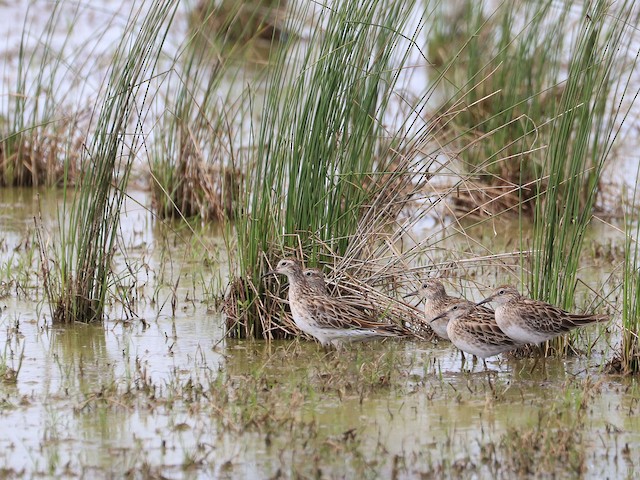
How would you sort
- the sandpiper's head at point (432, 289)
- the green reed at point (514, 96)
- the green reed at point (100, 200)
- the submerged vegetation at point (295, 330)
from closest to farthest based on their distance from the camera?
the submerged vegetation at point (295, 330)
the green reed at point (100, 200)
the sandpiper's head at point (432, 289)
the green reed at point (514, 96)

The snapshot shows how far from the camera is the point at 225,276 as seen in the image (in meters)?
8.55

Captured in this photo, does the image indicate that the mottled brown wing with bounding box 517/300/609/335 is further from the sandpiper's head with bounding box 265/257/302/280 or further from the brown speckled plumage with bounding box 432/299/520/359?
the sandpiper's head with bounding box 265/257/302/280

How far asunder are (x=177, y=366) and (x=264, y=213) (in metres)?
1.12

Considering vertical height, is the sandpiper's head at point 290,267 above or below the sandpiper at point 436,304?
above

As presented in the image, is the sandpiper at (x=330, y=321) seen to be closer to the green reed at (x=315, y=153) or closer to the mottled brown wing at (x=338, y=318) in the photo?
the mottled brown wing at (x=338, y=318)

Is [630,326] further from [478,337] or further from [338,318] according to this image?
[338,318]

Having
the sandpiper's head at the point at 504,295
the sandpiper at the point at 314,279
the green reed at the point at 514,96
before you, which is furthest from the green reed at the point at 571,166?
the green reed at the point at 514,96

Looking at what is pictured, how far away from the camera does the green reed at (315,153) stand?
693 centimetres

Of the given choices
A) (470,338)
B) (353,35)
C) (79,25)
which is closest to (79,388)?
(470,338)

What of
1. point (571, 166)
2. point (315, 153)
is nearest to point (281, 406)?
point (315, 153)

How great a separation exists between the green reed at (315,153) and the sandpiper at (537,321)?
1242 mm

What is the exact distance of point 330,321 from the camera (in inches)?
268

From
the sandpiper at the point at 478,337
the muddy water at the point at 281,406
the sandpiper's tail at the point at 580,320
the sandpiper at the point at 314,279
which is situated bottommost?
the muddy water at the point at 281,406

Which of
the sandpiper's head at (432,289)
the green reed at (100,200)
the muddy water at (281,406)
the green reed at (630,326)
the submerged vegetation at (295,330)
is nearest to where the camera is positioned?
the muddy water at (281,406)
